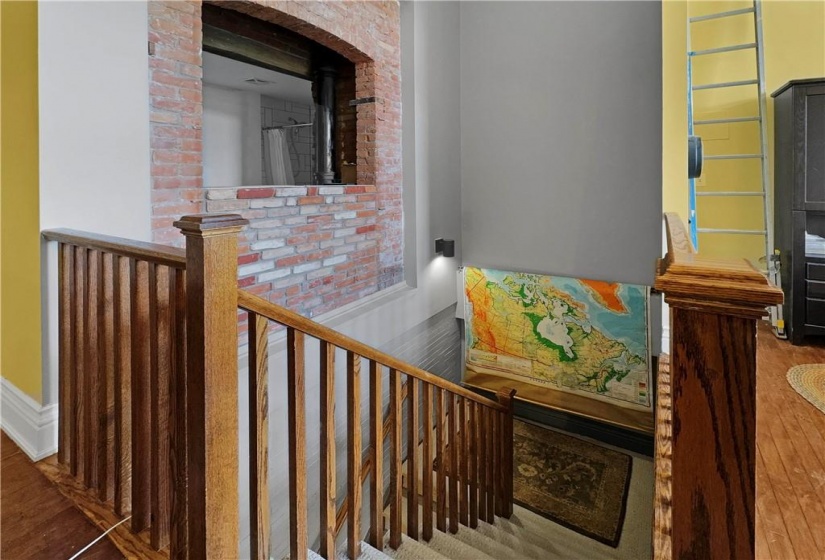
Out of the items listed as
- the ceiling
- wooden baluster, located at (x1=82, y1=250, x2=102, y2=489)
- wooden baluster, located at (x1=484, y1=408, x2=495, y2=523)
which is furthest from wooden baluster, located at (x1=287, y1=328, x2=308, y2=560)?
the ceiling

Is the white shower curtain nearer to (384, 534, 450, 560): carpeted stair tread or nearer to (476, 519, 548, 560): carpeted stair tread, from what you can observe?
(384, 534, 450, 560): carpeted stair tread

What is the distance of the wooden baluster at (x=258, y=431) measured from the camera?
4.26ft

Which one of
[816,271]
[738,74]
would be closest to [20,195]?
[816,271]

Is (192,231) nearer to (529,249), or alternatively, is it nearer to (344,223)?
(344,223)

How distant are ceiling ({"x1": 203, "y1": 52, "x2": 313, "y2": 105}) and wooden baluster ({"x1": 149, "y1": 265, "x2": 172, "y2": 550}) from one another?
A: 2.18 metres

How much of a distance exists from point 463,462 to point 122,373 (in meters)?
1.94

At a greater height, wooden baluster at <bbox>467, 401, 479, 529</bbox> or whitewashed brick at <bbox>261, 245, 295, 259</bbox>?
whitewashed brick at <bbox>261, 245, 295, 259</bbox>

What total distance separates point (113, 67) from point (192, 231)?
1.24 m

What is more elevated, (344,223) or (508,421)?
Result: (344,223)

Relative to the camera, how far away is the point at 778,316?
3326 millimetres

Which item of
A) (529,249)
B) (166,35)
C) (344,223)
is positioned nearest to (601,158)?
(529,249)

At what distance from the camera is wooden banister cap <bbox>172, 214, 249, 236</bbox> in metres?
1.10

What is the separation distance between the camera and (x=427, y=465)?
2.44 meters

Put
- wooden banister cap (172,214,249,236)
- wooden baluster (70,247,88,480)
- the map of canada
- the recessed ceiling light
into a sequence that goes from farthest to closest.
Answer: the map of canada
the recessed ceiling light
wooden baluster (70,247,88,480)
wooden banister cap (172,214,249,236)
